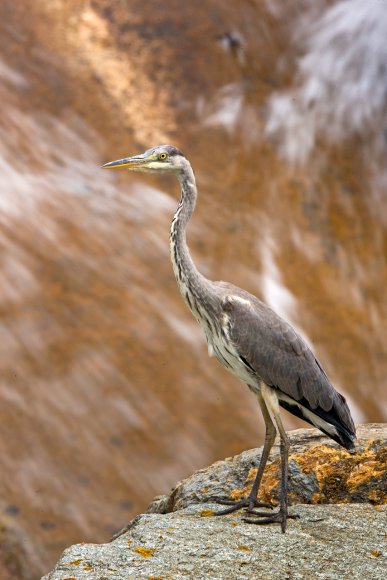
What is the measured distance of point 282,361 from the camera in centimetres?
537

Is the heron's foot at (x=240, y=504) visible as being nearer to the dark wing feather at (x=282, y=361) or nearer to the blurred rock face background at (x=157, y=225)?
the dark wing feather at (x=282, y=361)

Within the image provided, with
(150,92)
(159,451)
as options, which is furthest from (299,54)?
(159,451)

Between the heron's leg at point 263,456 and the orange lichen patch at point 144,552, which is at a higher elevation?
the heron's leg at point 263,456

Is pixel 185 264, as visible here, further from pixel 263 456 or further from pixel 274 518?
pixel 274 518

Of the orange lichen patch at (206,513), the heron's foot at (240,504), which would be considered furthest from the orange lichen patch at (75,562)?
the heron's foot at (240,504)

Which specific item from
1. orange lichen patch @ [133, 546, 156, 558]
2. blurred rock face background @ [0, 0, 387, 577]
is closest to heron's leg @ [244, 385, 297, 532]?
orange lichen patch @ [133, 546, 156, 558]

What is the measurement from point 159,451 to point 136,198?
11.3 feet

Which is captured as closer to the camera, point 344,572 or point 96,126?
point 344,572

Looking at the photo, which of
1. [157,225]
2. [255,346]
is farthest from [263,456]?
[157,225]

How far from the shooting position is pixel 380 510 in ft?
16.0

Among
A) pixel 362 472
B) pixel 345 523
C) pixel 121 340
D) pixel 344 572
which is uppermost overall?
pixel 121 340

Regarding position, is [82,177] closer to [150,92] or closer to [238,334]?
[150,92]

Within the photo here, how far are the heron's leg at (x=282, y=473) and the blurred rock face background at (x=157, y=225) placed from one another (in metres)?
2.64

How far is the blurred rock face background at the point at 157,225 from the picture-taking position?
7918 millimetres
